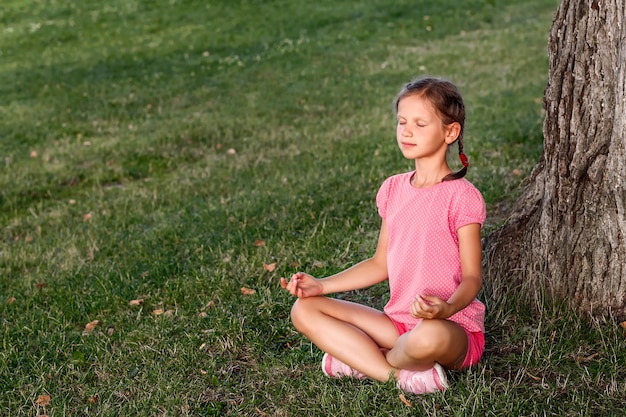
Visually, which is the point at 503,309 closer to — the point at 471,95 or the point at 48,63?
the point at 471,95

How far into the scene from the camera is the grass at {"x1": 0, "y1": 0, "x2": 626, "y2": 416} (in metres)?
3.36

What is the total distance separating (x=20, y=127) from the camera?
9.78 meters

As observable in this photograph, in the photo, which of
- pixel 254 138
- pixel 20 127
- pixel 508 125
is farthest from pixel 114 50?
pixel 508 125

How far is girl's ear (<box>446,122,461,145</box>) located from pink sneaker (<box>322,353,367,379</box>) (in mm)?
1089

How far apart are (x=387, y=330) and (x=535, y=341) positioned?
0.68m

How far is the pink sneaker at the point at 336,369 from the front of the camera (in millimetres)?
3355

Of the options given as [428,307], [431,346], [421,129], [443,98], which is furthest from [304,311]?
[443,98]

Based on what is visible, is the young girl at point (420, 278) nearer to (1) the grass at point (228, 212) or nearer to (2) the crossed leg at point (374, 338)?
(2) the crossed leg at point (374, 338)

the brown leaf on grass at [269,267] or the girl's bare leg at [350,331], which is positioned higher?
the girl's bare leg at [350,331]

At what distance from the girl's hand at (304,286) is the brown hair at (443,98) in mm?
741

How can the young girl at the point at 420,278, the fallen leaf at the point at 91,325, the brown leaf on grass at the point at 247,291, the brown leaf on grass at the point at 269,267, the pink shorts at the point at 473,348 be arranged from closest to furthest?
the young girl at the point at 420,278 < the pink shorts at the point at 473,348 < the fallen leaf at the point at 91,325 < the brown leaf on grass at the point at 247,291 < the brown leaf on grass at the point at 269,267

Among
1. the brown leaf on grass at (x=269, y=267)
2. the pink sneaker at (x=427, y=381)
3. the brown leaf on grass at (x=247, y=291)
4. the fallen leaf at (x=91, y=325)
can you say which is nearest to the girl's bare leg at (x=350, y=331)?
the pink sneaker at (x=427, y=381)

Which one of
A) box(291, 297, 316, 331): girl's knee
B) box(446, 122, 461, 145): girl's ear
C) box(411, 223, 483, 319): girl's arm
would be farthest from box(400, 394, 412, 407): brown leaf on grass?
box(446, 122, 461, 145): girl's ear

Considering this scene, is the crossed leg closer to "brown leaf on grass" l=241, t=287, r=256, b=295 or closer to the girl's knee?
the girl's knee
